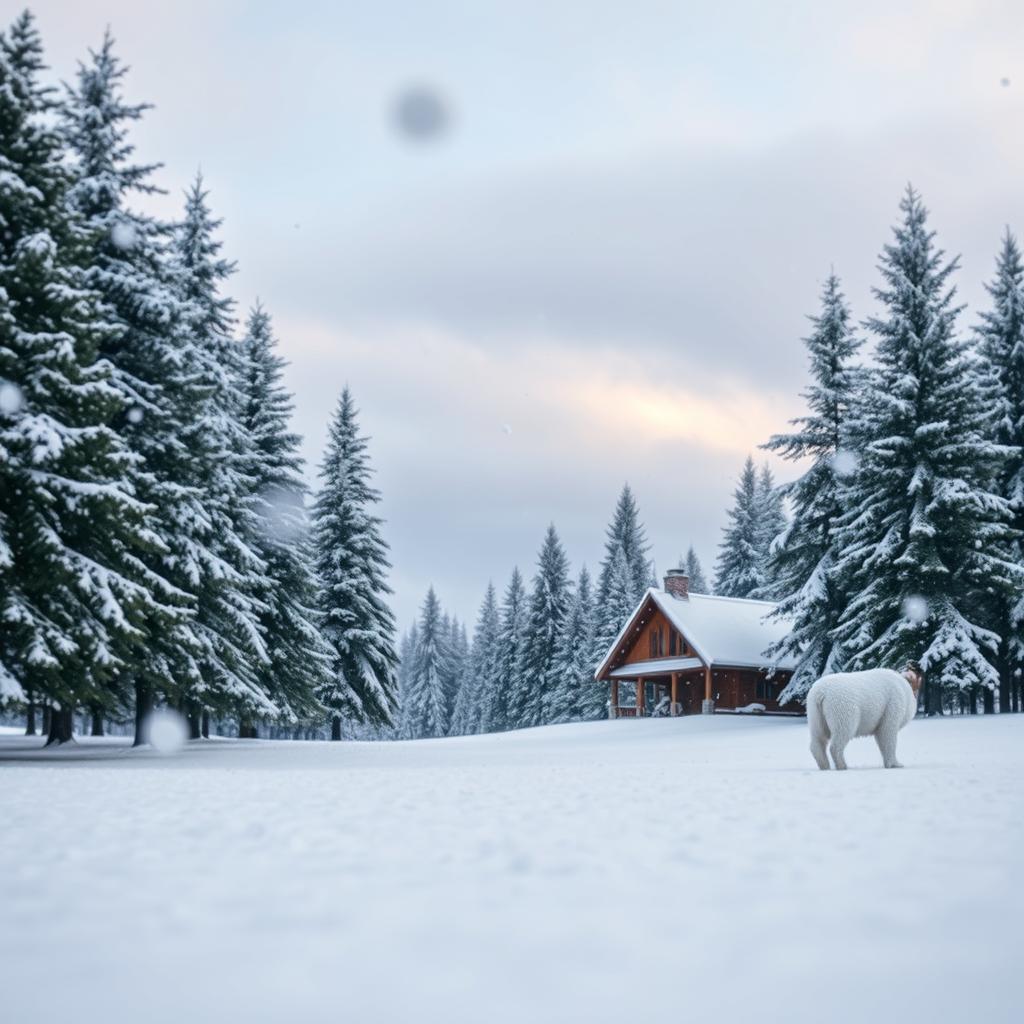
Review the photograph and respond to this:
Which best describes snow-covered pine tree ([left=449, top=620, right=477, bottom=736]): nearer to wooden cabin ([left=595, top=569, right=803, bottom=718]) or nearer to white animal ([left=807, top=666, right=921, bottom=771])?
wooden cabin ([left=595, top=569, right=803, bottom=718])

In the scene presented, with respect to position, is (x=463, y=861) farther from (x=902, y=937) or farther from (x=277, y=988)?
(x=902, y=937)

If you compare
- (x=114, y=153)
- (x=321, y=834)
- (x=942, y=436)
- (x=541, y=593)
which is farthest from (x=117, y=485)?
(x=541, y=593)

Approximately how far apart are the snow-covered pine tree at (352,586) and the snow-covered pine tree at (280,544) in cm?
295

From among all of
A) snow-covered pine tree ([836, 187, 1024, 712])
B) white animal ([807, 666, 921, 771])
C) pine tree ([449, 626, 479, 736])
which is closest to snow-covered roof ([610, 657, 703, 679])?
snow-covered pine tree ([836, 187, 1024, 712])

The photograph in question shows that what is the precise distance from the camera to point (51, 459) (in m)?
14.3

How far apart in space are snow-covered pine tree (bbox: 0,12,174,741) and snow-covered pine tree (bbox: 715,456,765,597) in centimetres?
4665

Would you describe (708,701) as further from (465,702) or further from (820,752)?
(465,702)

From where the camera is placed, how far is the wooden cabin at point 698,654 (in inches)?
1405

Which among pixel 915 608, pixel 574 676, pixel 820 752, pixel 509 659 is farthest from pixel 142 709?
pixel 509 659

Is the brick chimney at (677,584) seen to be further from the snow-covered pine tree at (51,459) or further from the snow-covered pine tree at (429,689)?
the snow-covered pine tree at (429,689)

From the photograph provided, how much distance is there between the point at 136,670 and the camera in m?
16.3

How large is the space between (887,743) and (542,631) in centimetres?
4662

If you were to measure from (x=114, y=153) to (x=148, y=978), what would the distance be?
21.0 m

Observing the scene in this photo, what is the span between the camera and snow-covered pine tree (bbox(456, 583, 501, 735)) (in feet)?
227
